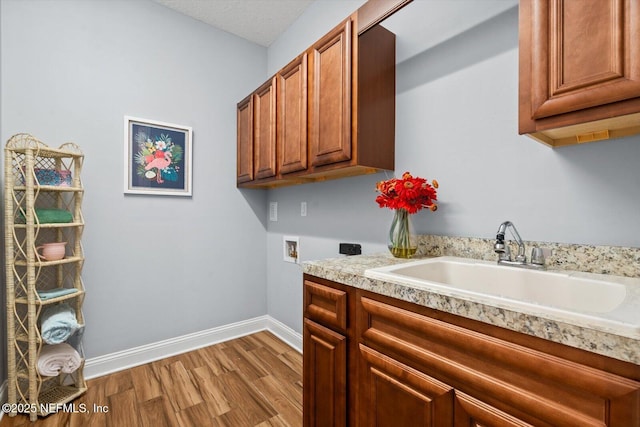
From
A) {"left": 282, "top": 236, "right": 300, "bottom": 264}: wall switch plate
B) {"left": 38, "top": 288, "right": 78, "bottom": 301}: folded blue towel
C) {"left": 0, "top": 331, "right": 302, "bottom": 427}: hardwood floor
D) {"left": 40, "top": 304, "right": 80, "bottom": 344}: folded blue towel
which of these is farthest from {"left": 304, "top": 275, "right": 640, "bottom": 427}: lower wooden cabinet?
{"left": 38, "top": 288, "right": 78, "bottom": 301}: folded blue towel

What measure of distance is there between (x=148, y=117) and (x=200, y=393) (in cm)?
202

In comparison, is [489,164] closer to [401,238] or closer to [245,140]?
[401,238]

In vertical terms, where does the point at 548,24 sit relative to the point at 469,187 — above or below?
above

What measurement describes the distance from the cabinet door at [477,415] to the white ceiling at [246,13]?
2.70m

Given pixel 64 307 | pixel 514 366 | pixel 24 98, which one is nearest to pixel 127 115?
pixel 24 98

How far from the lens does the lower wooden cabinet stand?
0.59 m

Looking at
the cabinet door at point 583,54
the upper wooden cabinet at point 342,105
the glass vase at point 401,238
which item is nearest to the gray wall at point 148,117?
the upper wooden cabinet at point 342,105

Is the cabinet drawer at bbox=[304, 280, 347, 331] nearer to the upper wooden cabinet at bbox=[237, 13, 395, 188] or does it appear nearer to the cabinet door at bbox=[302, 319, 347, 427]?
the cabinet door at bbox=[302, 319, 347, 427]

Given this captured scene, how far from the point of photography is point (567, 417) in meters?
0.61

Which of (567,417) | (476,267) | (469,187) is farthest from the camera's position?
(469,187)

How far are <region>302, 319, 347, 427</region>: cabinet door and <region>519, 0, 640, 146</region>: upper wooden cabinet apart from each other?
1027mm

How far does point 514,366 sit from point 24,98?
9.25 feet

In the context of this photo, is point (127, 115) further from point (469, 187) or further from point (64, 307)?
point (469, 187)

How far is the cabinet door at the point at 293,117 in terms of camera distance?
6.10 feet
